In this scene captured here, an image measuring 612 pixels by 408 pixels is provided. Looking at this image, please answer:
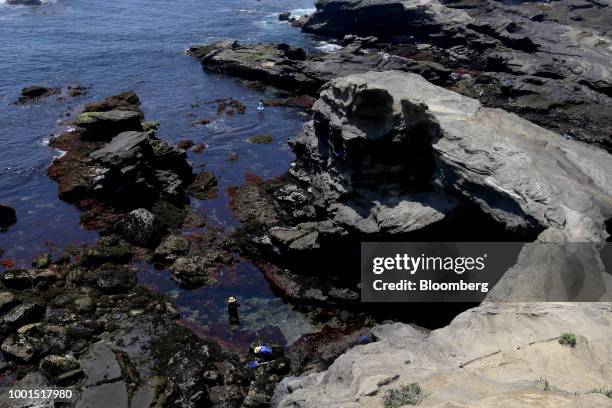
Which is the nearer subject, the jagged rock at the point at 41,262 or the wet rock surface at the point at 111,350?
the wet rock surface at the point at 111,350

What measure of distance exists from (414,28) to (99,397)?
7551 cm

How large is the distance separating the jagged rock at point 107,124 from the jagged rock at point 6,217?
12851 millimetres

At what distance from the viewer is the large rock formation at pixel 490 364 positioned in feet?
47.2

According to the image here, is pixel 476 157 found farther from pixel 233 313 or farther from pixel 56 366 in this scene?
pixel 56 366

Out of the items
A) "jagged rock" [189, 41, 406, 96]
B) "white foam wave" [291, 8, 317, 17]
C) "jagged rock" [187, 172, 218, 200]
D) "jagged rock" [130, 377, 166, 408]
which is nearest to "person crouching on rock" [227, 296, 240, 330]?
"jagged rock" [130, 377, 166, 408]

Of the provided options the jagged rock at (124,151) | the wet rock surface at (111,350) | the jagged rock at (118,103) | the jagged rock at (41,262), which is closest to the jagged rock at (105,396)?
the wet rock surface at (111,350)

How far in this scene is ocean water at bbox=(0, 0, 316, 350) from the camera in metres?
31.8

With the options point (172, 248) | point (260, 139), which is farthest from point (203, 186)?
point (260, 139)

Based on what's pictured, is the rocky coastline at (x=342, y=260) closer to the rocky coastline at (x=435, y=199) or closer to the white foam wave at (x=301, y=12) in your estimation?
the rocky coastline at (x=435, y=199)

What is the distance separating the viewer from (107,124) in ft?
156

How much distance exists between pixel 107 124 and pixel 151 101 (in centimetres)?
1405

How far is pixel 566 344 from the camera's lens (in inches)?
667

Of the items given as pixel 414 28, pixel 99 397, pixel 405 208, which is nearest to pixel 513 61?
pixel 414 28

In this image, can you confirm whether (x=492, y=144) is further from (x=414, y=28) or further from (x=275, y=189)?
(x=414, y=28)
